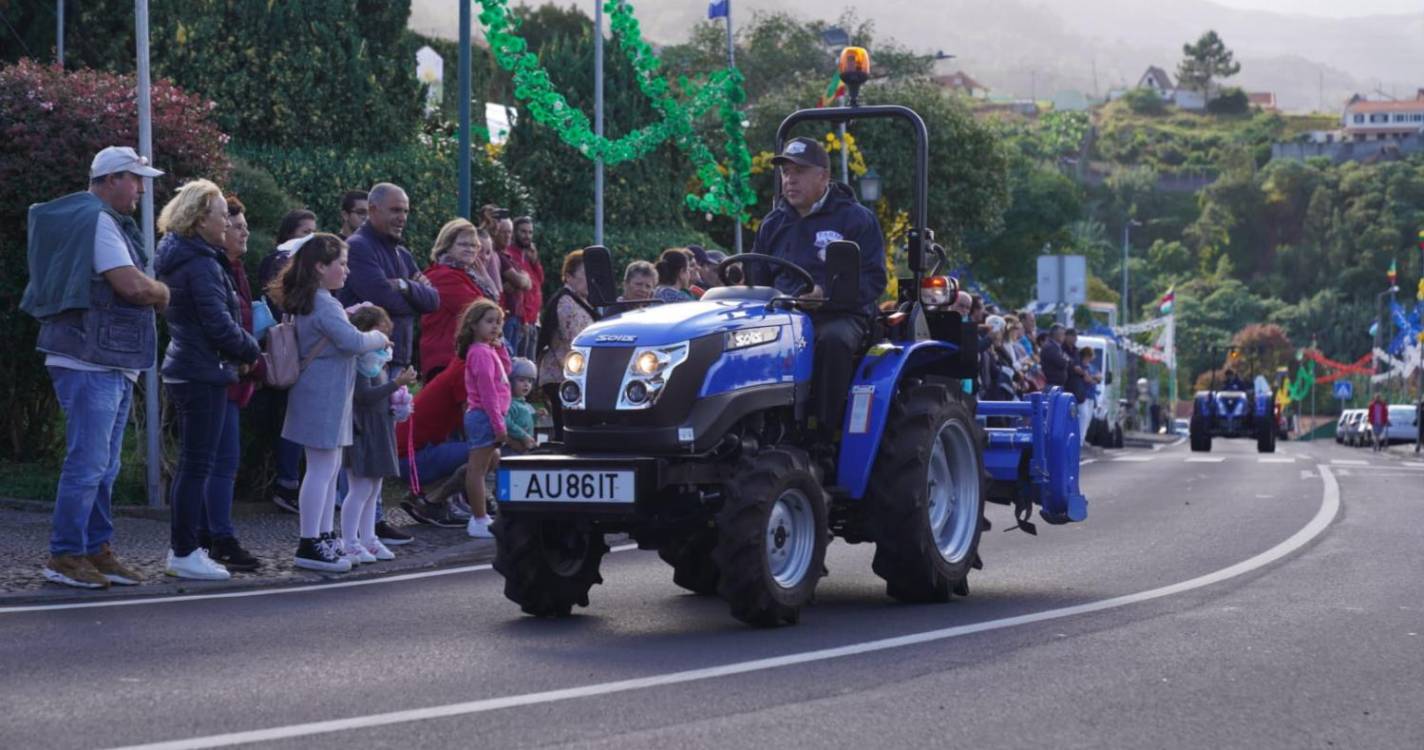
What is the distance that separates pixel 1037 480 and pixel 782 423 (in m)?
2.39

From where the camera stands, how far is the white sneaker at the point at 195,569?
11.3 meters

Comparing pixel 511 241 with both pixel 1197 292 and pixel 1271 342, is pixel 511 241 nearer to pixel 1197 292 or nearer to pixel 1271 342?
pixel 1271 342

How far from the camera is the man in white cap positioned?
35.1 ft

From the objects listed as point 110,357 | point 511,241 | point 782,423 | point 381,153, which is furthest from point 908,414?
point 381,153

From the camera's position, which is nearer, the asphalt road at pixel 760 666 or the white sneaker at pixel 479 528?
the asphalt road at pixel 760 666

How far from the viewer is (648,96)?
92.8 ft

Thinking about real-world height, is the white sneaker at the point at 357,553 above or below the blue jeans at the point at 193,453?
below

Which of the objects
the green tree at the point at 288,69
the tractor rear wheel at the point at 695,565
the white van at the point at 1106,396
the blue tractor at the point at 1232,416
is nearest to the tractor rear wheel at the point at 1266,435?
the blue tractor at the point at 1232,416

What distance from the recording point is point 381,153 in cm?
2798

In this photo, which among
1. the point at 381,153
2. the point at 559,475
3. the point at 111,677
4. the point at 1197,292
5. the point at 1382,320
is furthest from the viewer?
the point at 1197,292

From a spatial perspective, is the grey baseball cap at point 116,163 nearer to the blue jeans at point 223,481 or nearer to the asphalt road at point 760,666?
the blue jeans at point 223,481

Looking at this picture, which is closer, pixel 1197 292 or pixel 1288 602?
pixel 1288 602

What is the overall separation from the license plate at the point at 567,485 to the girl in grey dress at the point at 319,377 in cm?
254

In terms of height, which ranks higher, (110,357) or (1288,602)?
(110,357)
